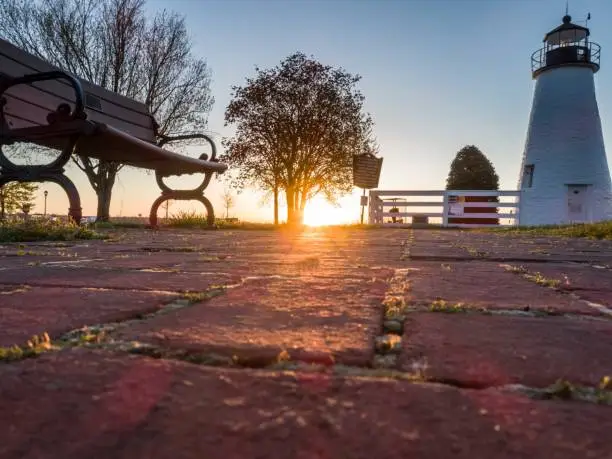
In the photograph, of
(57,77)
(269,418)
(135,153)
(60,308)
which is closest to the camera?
(269,418)

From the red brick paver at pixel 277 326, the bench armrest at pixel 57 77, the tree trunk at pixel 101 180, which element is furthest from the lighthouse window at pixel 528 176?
the red brick paver at pixel 277 326

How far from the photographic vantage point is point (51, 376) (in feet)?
2.22

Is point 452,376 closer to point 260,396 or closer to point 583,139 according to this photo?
point 260,396

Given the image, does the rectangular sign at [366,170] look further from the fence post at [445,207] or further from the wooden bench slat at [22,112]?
the wooden bench slat at [22,112]

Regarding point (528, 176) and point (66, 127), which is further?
point (528, 176)

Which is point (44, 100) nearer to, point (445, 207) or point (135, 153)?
point (135, 153)

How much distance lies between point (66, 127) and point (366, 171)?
15678mm

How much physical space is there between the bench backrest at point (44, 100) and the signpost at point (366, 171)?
1246 cm

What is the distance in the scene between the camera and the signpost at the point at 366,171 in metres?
19.1

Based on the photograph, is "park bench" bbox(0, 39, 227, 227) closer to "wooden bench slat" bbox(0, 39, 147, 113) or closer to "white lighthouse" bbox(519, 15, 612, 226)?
"wooden bench slat" bbox(0, 39, 147, 113)

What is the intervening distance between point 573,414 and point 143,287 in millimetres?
1303

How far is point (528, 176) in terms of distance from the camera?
2212cm

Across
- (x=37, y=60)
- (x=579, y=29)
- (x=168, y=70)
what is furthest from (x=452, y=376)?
(x=579, y=29)

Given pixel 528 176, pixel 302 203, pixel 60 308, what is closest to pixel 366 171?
pixel 302 203
